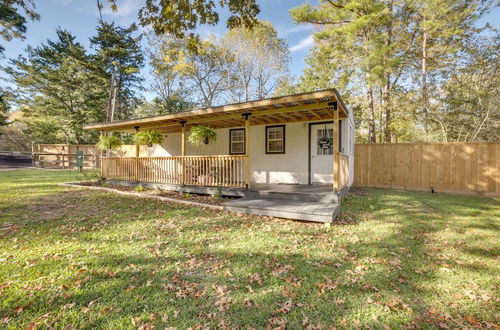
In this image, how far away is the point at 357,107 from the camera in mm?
16000

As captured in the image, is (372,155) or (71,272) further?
(372,155)

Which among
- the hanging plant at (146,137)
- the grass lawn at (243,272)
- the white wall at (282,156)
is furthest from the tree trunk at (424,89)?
the hanging plant at (146,137)

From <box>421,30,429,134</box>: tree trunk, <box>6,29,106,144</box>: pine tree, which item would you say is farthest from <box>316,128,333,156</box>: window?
<box>6,29,106,144</box>: pine tree

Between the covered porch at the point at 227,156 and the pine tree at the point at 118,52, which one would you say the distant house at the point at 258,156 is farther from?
the pine tree at the point at 118,52

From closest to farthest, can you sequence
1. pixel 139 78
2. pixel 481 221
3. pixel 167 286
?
1. pixel 167 286
2. pixel 481 221
3. pixel 139 78

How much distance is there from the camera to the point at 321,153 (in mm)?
8133

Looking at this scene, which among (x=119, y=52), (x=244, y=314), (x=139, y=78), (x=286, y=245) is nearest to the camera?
(x=244, y=314)

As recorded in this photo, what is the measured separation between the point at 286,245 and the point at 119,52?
22.9 meters

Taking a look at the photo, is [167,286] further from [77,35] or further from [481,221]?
[77,35]

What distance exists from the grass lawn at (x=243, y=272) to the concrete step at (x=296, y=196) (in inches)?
35.7

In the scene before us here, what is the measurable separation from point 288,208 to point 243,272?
2.53 meters

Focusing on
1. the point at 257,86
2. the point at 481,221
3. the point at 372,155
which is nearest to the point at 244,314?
the point at 481,221

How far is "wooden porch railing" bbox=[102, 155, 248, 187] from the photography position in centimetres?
735

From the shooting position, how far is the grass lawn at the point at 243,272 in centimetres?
212
